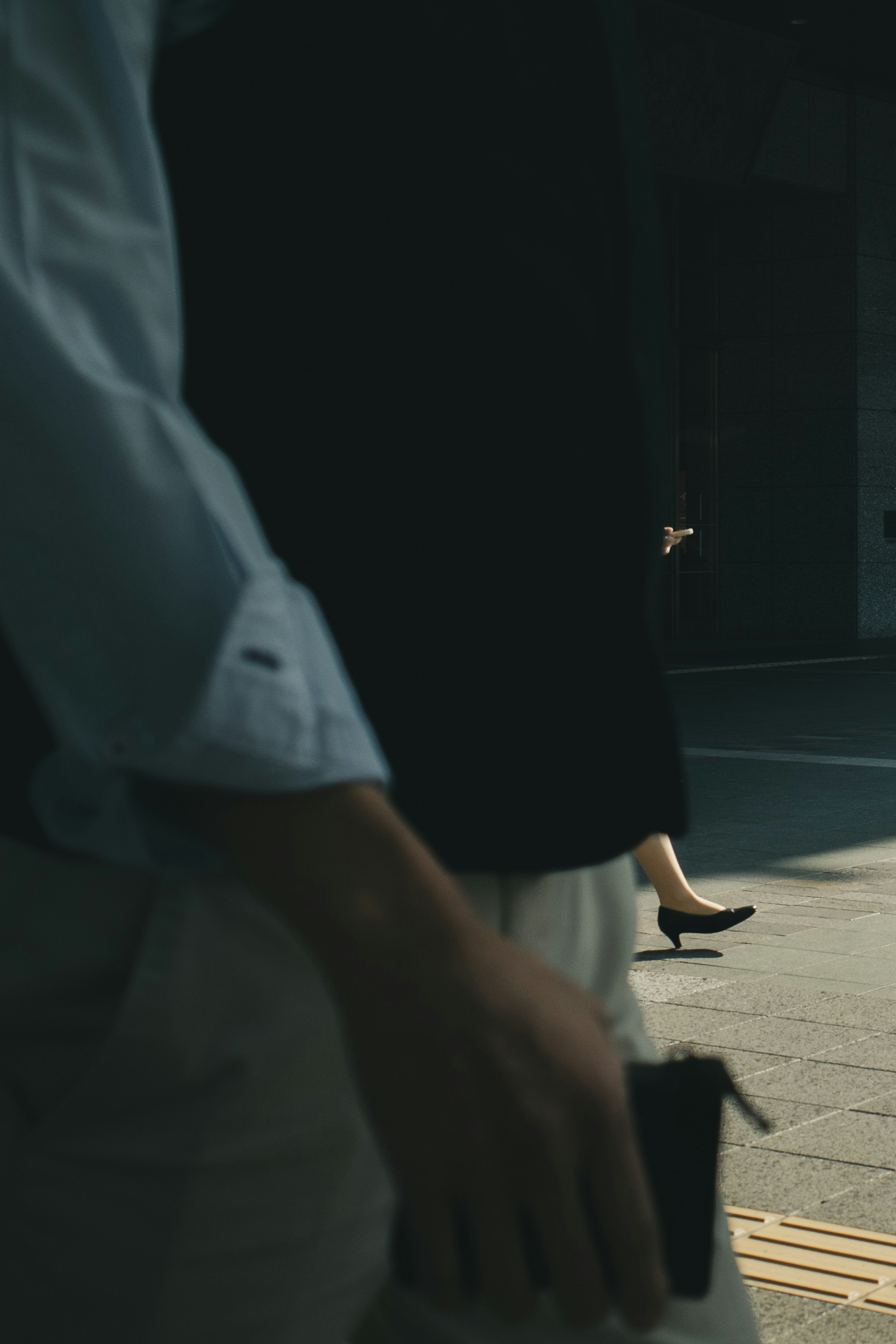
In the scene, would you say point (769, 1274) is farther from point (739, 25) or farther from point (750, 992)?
point (739, 25)

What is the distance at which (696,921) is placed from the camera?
5.92 meters

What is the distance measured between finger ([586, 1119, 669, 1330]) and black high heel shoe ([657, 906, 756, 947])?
512cm

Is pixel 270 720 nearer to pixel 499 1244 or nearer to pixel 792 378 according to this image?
pixel 499 1244

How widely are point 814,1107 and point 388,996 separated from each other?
11.6 ft

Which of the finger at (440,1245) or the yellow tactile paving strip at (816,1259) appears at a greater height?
the finger at (440,1245)

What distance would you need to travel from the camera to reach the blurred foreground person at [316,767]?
2.77 ft

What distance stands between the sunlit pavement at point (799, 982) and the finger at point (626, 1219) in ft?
7.44

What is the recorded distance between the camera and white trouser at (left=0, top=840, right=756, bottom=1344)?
3.67 ft

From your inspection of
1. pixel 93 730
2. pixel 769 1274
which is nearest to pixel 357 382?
pixel 93 730

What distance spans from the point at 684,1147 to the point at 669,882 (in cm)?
482

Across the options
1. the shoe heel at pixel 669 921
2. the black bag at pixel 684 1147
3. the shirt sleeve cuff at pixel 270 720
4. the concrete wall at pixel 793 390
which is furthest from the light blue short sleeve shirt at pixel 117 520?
the concrete wall at pixel 793 390

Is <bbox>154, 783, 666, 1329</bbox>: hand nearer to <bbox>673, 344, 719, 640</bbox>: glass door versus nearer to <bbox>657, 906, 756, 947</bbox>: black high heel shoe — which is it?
<bbox>657, 906, 756, 947</bbox>: black high heel shoe

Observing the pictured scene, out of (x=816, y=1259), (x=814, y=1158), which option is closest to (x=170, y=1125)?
(x=816, y=1259)

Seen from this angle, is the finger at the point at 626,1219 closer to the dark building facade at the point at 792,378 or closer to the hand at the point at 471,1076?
the hand at the point at 471,1076
